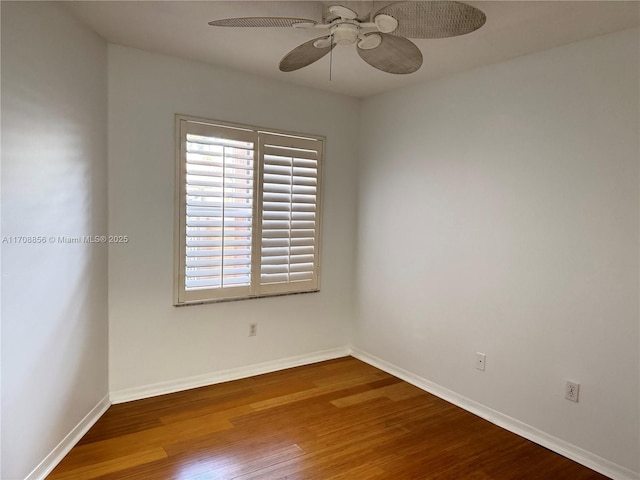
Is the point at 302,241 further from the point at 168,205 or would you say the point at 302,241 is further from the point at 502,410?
the point at 502,410

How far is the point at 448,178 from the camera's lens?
318 cm

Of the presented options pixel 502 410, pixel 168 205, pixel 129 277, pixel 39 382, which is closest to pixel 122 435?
pixel 39 382

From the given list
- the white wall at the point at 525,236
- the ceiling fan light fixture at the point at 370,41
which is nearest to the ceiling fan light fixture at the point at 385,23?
the ceiling fan light fixture at the point at 370,41

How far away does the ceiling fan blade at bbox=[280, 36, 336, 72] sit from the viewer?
1.99 m

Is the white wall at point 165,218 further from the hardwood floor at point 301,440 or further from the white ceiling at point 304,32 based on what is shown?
the hardwood floor at point 301,440

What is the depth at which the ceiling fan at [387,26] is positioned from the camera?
1.57 meters

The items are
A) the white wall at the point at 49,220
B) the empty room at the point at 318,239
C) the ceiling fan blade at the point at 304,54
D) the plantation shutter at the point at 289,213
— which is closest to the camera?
the white wall at the point at 49,220

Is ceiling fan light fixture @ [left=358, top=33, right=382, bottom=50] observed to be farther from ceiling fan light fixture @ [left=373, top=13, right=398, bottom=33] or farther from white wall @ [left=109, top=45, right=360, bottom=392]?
white wall @ [left=109, top=45, right=360, bottom=392]

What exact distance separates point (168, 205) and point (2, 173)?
4.22ft

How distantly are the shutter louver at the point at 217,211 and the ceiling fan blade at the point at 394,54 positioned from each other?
1445mm

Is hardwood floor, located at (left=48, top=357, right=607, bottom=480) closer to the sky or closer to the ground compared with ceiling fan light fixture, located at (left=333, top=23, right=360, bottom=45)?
closer to the ground

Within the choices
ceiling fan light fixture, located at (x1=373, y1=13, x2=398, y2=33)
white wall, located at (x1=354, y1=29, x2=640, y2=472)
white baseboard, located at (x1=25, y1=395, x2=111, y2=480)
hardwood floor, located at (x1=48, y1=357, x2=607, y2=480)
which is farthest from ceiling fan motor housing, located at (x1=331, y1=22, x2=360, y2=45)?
white baseboard, located at (x1=25, y1=395, x2=111, y2=480)

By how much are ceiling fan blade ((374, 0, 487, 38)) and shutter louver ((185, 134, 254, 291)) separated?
176cm

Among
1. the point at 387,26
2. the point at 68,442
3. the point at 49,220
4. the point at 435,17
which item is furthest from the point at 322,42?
the point at 68,442
